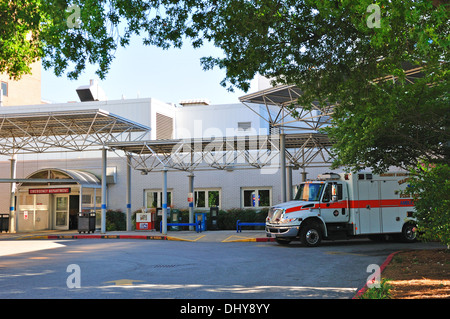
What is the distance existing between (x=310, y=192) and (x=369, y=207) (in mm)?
2573

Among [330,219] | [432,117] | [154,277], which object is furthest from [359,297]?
[330,219]

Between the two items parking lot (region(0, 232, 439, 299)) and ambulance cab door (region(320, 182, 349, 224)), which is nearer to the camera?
parking lot (region(0, 232, 439, 299))

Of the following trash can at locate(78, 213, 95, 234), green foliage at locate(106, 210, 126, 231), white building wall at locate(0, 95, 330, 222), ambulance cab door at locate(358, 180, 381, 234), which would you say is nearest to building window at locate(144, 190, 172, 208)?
white building wall at locate(0, 95, 330, 222)

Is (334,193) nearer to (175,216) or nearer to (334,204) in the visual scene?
(334,204)

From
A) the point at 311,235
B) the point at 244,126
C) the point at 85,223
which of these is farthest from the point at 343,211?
the point at 244,126

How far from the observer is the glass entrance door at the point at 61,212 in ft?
119

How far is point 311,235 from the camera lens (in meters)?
19.8

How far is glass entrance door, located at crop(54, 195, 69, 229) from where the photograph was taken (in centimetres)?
3617

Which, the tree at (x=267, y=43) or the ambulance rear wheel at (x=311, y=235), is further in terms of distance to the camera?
the ambulance rear wheel at (x=311, y=235)

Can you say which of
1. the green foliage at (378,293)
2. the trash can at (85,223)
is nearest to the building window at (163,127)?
the trash can at (85,223)

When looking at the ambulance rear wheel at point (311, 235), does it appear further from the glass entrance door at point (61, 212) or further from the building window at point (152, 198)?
the glass entrance door at point (61, 212)

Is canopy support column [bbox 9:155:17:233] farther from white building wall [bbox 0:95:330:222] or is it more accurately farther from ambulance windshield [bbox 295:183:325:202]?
ambulance windshield [bbox 295:183:325:202]

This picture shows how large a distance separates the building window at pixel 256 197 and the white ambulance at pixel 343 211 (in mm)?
13246

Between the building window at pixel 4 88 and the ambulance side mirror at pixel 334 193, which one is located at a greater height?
the building window at pixel 4 88
